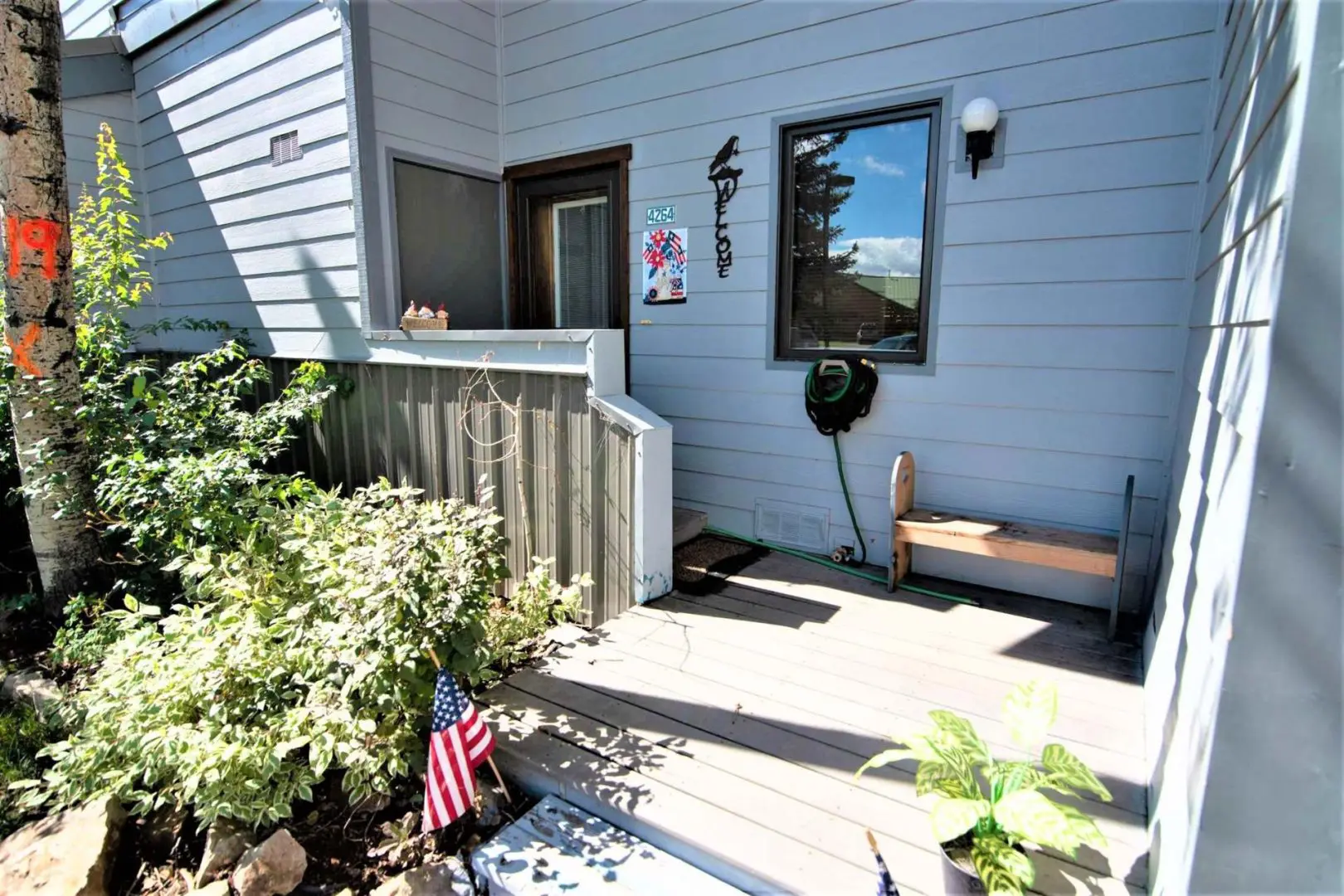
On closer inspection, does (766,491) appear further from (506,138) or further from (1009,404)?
(506,138)

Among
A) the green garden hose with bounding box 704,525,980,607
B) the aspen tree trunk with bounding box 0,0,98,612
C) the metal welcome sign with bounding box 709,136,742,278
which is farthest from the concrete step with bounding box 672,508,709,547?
the aspen tree trunk with bounding box 0,0,98,612

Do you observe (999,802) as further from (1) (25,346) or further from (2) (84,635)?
(1) (25,346)

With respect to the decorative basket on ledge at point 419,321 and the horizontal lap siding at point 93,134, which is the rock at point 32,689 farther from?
the horizontal lap siding at point 93,134

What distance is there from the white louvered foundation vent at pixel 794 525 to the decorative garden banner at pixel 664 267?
1.31 meters

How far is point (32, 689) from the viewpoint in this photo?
9.76 ft

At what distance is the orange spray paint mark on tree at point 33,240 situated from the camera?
118 inches

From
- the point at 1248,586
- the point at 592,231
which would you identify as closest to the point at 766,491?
the point at 592,231

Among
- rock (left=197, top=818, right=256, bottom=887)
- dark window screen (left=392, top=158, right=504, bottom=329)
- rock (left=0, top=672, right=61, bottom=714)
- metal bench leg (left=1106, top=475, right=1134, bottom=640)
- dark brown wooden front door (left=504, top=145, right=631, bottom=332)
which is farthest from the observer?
dark brown wooden front door (left=504, top=145, right=631, bottom=332)

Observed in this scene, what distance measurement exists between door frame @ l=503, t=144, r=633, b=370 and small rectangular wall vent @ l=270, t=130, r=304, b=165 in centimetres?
124

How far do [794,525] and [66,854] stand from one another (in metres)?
3.08

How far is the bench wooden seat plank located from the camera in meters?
2.67

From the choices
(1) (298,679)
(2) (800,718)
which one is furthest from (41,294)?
(2) (800,718)

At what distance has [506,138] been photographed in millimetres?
4520

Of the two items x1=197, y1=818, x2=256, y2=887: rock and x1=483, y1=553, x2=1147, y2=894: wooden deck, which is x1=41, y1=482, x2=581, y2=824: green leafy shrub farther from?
x1=483, y1=553, x2=1147, y2=894: wooden deck
